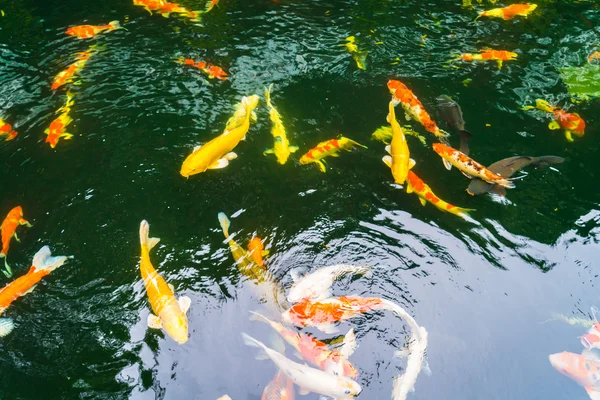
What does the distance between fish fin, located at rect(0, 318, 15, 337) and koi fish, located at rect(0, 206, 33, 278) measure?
585 millimetres

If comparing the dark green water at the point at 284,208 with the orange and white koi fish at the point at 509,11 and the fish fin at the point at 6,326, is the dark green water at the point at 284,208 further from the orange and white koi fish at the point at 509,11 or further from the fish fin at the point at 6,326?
the orange and white koi fish at the point at 509,11

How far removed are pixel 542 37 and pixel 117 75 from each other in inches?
279

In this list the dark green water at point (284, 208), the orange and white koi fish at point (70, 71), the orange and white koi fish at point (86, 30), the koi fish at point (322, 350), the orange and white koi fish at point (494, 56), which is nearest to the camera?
the koi fish at point (322, 350)

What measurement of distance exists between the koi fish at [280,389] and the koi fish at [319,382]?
67mm

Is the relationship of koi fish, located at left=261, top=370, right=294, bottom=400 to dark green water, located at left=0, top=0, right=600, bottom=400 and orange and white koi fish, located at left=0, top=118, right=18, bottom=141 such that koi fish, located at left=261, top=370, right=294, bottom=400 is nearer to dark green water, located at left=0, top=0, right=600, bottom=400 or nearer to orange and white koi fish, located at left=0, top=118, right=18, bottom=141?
dark green water, located at left=0, top=0, right=600, bottom=400

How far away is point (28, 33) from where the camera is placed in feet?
26.0

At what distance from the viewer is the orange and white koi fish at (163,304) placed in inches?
158

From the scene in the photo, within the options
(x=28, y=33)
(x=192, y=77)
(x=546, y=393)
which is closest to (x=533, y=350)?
(x=546, y=393)

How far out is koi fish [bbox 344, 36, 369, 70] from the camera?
7.00m

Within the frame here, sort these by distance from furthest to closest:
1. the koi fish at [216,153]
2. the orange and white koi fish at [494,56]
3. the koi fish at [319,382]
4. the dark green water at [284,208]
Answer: the orange and white koi fish at [494,56] → the koi fish at [216,153] → the dark green water at [284,208] → the koi fish at [319,382]

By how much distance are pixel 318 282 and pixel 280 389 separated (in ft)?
3.47

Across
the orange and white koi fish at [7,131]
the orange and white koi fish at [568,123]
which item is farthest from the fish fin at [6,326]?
the orange and white koi fish at [568,123]

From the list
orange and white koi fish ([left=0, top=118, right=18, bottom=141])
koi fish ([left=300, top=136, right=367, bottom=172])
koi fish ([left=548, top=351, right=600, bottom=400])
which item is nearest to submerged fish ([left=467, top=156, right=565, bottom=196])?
koi fish ([left=300, top=136, right=367, bottom=172])

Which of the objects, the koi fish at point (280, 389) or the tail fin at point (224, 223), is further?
the tail fin at point (224, 223)
